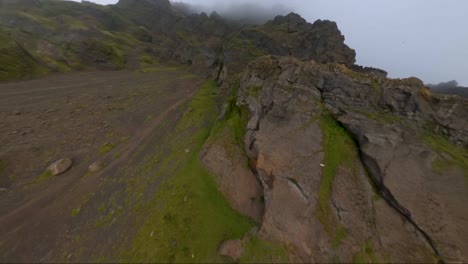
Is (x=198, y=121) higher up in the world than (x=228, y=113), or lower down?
lower down

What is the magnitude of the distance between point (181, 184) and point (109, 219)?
6.19 meters

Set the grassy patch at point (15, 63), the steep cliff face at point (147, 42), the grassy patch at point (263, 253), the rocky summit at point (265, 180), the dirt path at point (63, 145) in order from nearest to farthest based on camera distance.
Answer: the grassy patch at point (263, 253) → the rocky summit at point (265, 180) → the dirt path at point (63, 145) → the grassy patch at point (15, 63) → the steep cliff face at point (147, 42)

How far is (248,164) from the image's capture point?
71.9ft

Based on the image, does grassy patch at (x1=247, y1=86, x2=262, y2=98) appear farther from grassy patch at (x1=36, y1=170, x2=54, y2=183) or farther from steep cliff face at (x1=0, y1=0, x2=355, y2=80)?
steep cliff face at (x1=0, y1=0, x2=355, y2=80)

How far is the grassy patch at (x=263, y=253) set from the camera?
15002 millimetres

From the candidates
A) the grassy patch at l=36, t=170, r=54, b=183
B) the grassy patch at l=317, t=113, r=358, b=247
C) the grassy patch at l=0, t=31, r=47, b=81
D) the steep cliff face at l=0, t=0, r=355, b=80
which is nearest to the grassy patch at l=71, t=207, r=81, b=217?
the grassy patch at l=36, t=170, r=54, b=183

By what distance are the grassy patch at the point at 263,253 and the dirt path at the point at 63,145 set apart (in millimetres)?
10023

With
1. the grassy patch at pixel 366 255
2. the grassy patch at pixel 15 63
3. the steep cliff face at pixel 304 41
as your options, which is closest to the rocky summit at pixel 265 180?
the grassy patch at pixel 366 255

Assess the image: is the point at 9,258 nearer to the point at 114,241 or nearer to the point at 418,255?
the point at 114,241

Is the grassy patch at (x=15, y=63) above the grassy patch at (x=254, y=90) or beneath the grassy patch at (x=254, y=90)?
beneath

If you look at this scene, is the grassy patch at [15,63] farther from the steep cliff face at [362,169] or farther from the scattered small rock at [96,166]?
the steep cliff face at [362,169]

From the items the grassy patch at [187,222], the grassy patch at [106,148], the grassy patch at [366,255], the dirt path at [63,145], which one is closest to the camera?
the grassy patch at [366,255]

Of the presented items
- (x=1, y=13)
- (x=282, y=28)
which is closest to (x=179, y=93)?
(x=282, y=28)

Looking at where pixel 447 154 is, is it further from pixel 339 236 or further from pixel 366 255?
pixel 339 236
